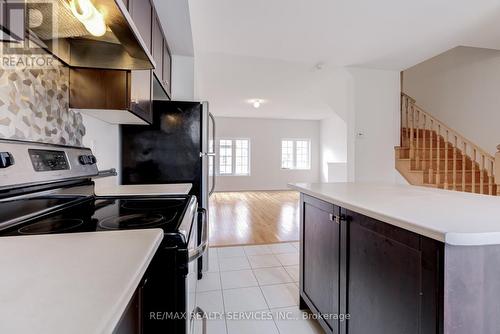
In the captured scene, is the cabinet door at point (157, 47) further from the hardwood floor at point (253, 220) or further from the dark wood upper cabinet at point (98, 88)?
the hardwood floor at point (253, 220)

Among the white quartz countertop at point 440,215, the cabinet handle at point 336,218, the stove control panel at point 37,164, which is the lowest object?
the cabinet handle at point 336,218

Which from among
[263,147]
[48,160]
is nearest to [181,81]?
[48,160]

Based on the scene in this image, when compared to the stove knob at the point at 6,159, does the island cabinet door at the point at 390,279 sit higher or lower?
lower

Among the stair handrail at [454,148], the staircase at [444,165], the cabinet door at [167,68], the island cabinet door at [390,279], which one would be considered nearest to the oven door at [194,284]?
the island cabinet door at [390,279]

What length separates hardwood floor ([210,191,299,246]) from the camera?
3.38m

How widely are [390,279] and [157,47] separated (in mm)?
2150

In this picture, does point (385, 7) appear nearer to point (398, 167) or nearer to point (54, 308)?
point (398, 167)

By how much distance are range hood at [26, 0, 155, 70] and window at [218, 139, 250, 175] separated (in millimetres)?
6322

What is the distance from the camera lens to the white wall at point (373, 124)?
11.8 ft

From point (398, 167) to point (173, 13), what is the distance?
3.52 m

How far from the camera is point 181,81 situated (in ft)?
9.12

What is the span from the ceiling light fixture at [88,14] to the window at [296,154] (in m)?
7.32

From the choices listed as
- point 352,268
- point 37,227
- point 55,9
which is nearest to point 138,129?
point 55,9

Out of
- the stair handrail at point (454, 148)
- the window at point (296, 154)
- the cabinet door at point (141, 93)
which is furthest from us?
the window at point (296, 154)
